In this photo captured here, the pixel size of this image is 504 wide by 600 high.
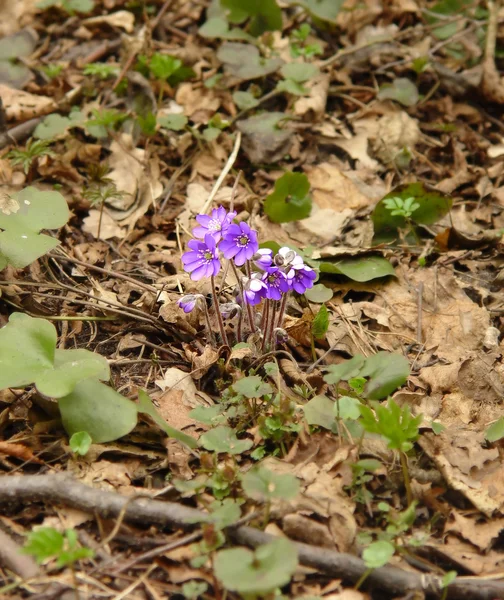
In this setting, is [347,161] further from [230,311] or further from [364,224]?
[230,311]

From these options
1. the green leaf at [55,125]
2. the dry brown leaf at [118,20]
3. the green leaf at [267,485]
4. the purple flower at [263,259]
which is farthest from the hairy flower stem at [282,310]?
the dry brown leaf at [118,20]

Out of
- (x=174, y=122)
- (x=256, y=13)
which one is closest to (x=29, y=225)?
(x=174, y=122)

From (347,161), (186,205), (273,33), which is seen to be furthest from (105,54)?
(347,161)

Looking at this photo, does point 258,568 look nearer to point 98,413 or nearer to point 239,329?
point 98,413

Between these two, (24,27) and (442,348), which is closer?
(442,348)

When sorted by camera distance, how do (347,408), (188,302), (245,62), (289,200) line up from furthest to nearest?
(245,62) < (289,200) < (188,302) < (347,408)
